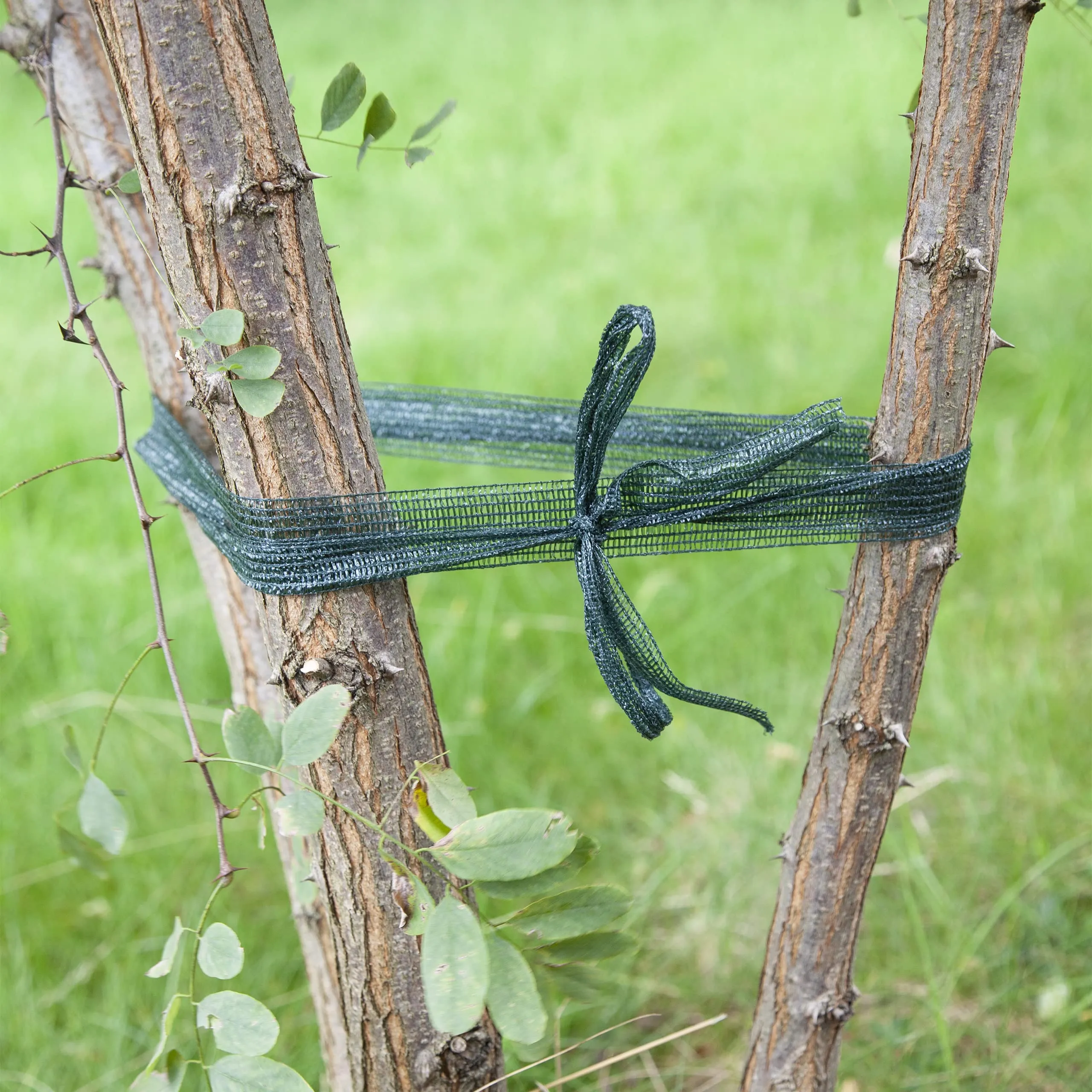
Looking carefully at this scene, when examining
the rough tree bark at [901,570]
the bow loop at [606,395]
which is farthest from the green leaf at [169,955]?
the rough tree bark at [901,570]

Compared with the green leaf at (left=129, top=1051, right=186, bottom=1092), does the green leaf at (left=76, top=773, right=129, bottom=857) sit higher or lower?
higher

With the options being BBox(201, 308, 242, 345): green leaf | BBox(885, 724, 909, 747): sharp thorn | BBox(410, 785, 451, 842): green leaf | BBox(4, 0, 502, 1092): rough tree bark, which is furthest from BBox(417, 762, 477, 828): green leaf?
BBox(885, 724, 909, 747): sharp thorn

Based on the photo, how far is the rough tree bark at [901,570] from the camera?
0.95 m

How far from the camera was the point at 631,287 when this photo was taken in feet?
12.4

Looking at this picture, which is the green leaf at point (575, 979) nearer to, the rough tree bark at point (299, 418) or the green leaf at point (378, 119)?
the rough tree bark at point (299, 418)

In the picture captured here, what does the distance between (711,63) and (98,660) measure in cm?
436

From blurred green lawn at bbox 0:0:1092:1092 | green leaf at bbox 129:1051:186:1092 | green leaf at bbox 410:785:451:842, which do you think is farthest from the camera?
blurred green lawn at bbox 0:0:1092:1092

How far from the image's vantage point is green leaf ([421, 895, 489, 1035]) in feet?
2.24

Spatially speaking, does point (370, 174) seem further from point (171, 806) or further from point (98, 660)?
point (171, 806)

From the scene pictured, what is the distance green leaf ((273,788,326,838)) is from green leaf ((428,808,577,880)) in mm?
85

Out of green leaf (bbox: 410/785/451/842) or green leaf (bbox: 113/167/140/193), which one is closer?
green leaf (bbox: 410/785/451/842)

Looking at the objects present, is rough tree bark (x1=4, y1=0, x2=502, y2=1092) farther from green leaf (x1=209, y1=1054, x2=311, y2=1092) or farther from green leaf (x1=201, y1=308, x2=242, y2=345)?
green leaf (x1=209, y1=1054, x2=311, y2=1092)

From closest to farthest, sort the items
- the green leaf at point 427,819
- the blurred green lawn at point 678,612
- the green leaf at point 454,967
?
the green leaf at point 454,967 → the green leaf at point 427,819 → the blurred green lawn at point 678,612

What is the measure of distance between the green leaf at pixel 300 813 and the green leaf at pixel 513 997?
148mm
